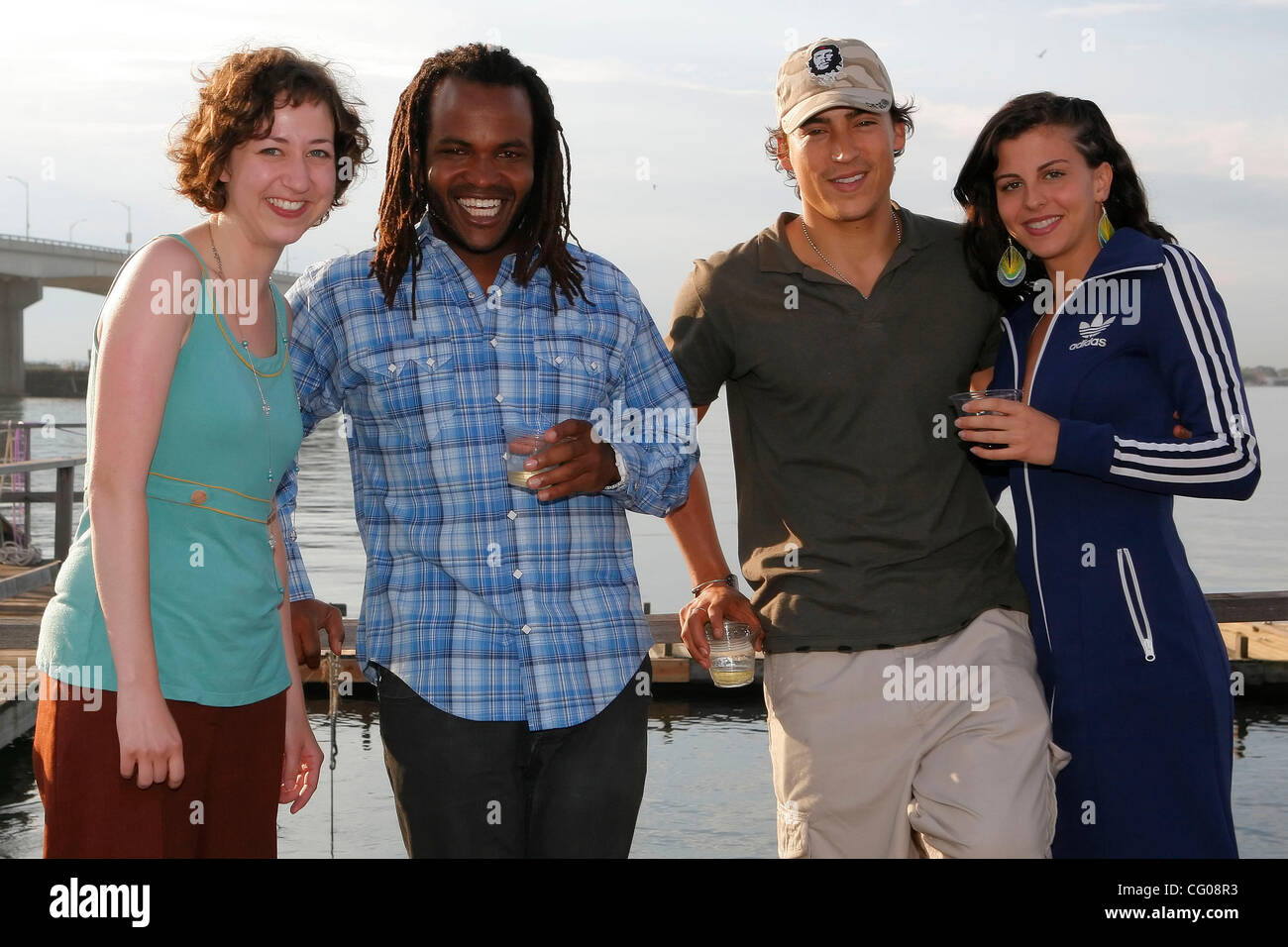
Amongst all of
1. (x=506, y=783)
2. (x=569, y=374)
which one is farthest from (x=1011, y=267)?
(x=506, y=783)

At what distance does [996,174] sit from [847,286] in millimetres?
524

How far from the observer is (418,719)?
119 inches

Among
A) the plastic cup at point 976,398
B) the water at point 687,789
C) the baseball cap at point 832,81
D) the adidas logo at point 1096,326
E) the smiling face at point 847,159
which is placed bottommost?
the water at point 687,789

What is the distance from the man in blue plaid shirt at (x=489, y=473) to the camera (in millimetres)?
2996

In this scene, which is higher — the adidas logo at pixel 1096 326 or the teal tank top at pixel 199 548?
the adidas logo at pixel 1096 326

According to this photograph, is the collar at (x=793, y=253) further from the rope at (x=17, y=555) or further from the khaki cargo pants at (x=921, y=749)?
the rope at (x=17, y=555)

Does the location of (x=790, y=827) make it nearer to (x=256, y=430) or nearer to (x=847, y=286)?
(x=847, y=286)

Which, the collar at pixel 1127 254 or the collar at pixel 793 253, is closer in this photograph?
the collar at pixel 1127 254

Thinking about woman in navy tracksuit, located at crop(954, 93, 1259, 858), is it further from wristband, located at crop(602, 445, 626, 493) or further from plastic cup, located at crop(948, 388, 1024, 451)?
wristband, located at crop(602, 445, 626, 493)

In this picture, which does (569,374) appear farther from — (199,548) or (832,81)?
(832,81)

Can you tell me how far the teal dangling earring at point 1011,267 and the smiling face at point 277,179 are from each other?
1795 millimetres

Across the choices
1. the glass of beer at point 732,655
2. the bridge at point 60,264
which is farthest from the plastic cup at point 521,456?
the bridge at point 60,264

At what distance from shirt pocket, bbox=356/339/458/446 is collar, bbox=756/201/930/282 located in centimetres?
96

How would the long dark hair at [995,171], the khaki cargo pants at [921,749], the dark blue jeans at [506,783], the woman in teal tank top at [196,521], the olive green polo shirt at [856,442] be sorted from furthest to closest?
1. the long dark hair at [995,171]
2. the olive green polo shirt at [856,442]
3. the khaki cargo pants at [921,749]
4. the dark blue jeans at [506,783]
5. the woman in teal tank top at [196,521]
